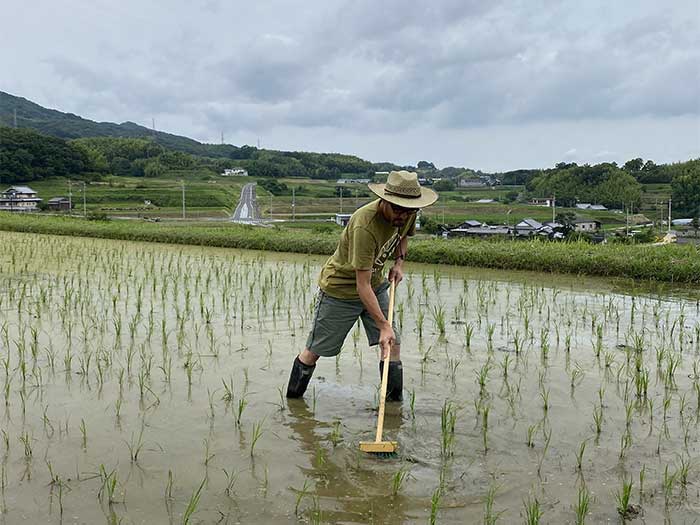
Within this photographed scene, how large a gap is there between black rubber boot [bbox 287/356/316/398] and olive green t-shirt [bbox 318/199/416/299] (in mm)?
427

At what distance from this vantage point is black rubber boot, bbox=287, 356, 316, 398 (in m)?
3.45

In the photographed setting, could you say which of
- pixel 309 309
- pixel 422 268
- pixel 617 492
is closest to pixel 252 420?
pixel 617 492

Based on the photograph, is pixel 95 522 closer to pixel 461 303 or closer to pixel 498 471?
pixel 498 471

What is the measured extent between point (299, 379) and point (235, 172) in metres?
74.1

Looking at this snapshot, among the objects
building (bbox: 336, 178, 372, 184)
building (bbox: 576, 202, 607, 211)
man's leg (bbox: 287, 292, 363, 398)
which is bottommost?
man's leg (bbox: 287, 292, 363, 398)

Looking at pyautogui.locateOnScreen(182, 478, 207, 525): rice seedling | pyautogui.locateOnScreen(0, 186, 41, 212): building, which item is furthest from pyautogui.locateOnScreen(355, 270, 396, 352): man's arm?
pyautogui.locateOnScreen(0, 186, 41, 212): building

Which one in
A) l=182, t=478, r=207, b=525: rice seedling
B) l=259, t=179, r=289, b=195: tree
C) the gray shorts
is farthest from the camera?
l=259, t=179, r=289, b=195: tree

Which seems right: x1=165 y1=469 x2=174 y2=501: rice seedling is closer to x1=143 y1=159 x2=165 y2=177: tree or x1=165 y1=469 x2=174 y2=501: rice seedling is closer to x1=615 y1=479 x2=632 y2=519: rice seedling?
x1=615 y1=479 x2=632 y2=519: rice seedling

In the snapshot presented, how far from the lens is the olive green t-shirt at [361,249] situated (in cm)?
303

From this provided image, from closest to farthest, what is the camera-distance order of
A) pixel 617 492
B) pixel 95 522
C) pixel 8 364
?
1. pixel 95 522
2. pixel 617 492
3. pixel 8 364

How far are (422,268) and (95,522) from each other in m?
7.64

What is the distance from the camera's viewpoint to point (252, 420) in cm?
318

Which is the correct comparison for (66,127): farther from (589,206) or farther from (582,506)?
(582,506)

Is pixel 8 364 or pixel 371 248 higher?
pixel 371 248
